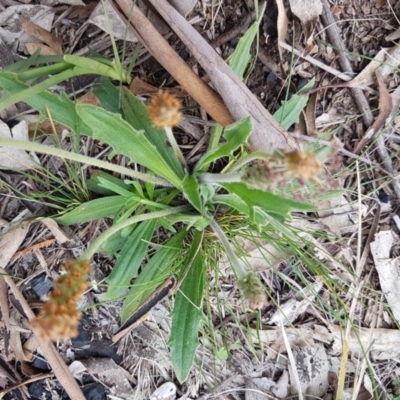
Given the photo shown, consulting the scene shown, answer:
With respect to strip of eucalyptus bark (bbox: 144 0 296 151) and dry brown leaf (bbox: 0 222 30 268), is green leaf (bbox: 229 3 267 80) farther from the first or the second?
dry brown leaf (bbox: 0 222 30 268)

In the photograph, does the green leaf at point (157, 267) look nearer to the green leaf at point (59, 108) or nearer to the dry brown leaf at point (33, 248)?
the dry brown leaf at point (33, 248)

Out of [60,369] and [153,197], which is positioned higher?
[153,197]

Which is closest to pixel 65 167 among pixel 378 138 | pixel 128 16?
pixel 128 16

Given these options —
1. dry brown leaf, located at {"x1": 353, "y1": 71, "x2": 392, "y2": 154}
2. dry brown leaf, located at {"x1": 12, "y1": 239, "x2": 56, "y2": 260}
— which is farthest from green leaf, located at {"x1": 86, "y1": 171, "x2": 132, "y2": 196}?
dry brown leaf, located at {"x1": 353, "y1": 71, "x2": 392, "y2": 154}

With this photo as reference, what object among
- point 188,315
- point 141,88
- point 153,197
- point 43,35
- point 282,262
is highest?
point 43,35

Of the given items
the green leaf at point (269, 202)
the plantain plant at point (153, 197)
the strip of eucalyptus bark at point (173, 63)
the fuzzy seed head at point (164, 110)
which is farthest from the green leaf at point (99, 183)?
the fuzzy seed head at point (164, 110)

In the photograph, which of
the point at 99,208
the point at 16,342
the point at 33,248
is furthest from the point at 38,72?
the point at 16,342

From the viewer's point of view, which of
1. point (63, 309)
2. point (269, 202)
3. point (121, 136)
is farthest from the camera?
point (121, 136)

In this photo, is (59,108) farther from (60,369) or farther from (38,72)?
(60,369)
